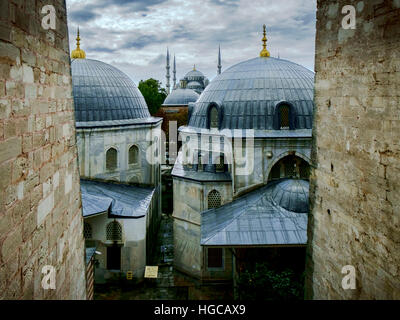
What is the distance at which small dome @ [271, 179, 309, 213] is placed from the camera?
11.7 meters

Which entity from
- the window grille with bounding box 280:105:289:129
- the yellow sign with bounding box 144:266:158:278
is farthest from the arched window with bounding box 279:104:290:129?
the yellow sign with bounding box 144:266:158:278

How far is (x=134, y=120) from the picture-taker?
58.0ft

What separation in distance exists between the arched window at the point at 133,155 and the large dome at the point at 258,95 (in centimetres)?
335

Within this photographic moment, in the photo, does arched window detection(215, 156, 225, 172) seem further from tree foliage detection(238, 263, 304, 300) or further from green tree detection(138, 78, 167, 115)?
green tree detection(138, 78, 167, 115)

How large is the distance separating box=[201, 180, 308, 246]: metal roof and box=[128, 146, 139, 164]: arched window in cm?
612

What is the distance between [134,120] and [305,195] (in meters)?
9.23

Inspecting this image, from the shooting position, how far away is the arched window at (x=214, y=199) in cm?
1425

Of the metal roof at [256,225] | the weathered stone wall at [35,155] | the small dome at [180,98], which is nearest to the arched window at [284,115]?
the metal roof at [256,225]

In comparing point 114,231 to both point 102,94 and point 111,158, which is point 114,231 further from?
point 102,94

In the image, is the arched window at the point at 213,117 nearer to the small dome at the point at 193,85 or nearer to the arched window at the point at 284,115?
the arched window at the point at 284,115

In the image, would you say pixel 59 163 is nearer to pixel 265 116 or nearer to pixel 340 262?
pixel 340 262

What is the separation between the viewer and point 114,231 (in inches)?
559

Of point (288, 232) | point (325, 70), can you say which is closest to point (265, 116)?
point (288, 232)

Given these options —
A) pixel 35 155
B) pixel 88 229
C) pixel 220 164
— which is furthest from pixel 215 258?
pixel 35 155
